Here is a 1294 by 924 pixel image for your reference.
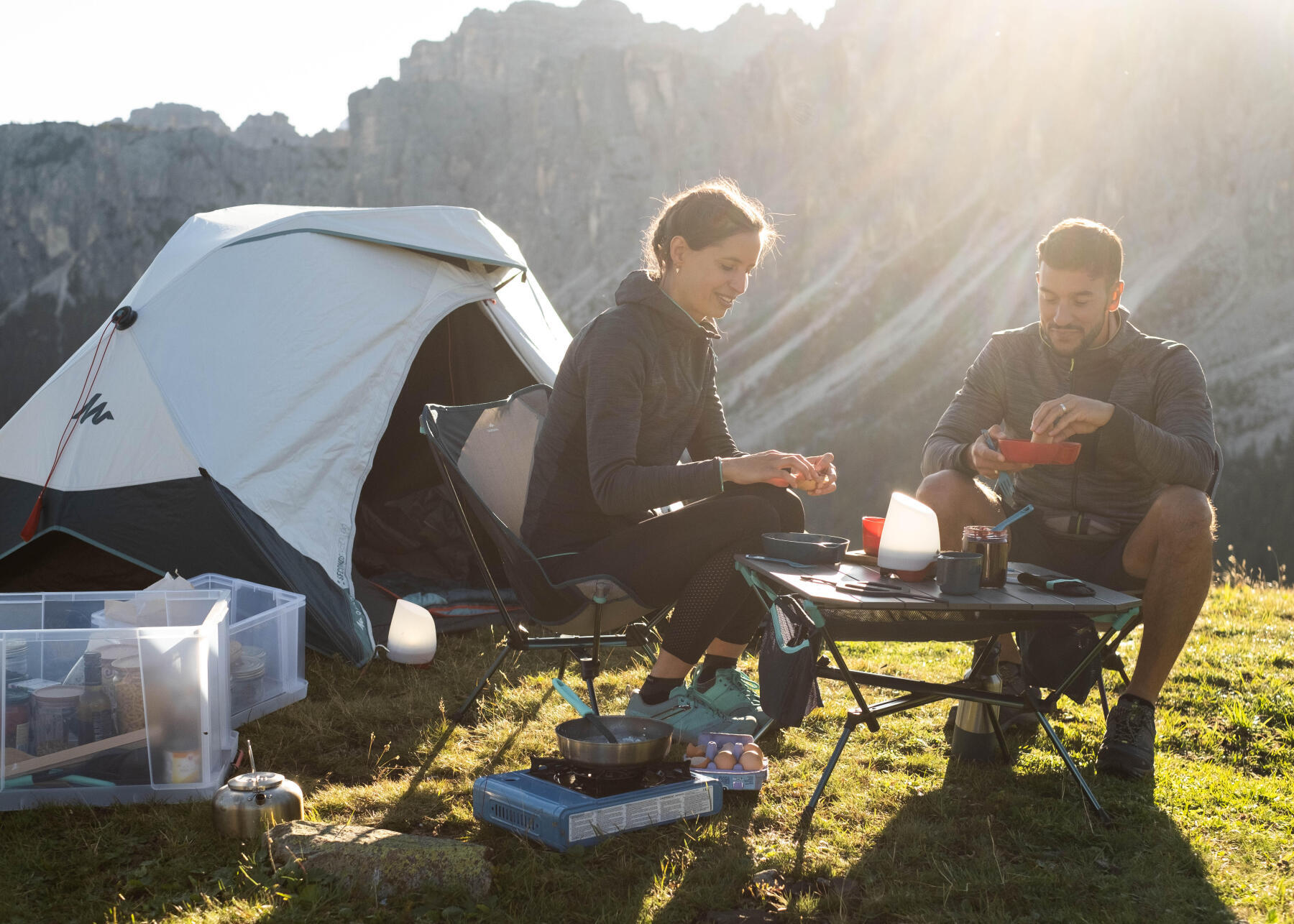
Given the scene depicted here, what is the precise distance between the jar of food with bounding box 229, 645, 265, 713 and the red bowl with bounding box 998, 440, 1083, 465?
2175mm

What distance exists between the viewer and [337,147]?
55562 mm

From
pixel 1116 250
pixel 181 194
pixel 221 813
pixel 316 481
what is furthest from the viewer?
pixel 181 194

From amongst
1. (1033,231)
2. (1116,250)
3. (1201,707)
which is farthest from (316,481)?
(1033,231)

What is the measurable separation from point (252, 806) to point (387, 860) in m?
0.40

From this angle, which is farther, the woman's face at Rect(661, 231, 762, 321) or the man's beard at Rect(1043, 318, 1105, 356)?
the man's beard at Rect(1043, 318, 1105, 356)

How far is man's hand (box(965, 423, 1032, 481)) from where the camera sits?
2.65 metres

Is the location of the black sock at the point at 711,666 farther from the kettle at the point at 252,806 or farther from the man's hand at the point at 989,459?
the kettle at the point at 252,806

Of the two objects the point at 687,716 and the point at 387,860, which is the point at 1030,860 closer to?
the point at 687,716

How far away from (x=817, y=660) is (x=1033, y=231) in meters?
42.7

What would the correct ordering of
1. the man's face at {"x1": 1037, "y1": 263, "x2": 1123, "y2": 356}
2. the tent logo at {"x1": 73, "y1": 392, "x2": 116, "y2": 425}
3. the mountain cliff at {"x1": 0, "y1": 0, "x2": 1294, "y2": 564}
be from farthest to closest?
the mountain cliff at {"x1": 0, "y1": 0, "x2": 1294, "y2": 564} < the tent logo at {"x1": 73, "y1": 392, "x2": 116, "y2": 425} < the man's face at {"x1": 1037, "y1": 263, "x2": 1123, "y2": 356}

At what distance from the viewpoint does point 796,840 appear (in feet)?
7.05

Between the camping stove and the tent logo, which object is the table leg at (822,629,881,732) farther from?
the tent logo

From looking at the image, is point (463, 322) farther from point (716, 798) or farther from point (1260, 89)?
point (1260, 89)

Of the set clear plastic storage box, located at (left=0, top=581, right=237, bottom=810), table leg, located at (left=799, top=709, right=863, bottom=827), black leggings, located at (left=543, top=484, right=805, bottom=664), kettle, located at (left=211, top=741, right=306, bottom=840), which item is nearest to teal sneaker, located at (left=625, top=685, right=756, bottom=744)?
black leggings, located at (left=543, top=484, right=805, bottom=664)
